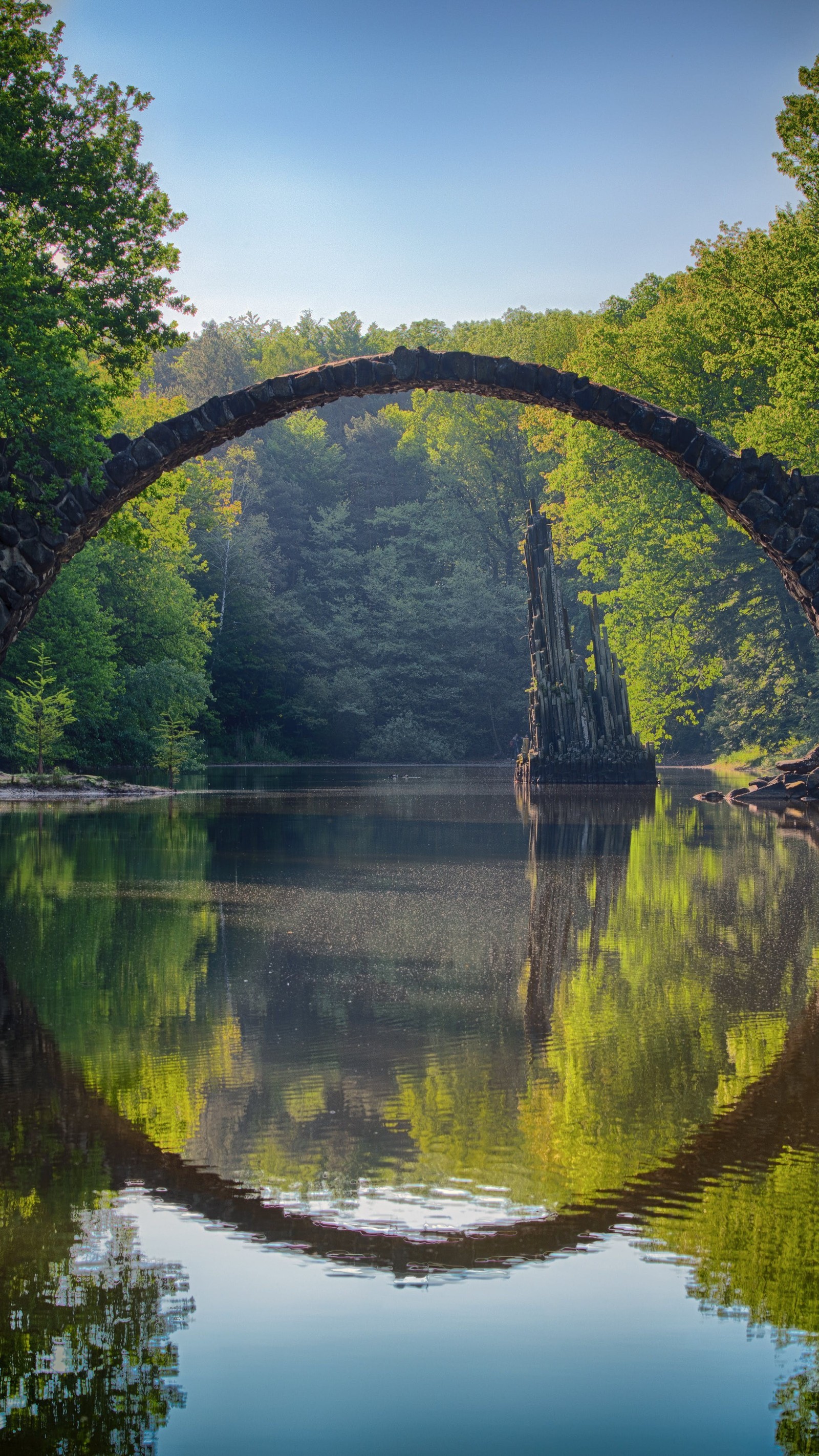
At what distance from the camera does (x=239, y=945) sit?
8258 millimetres

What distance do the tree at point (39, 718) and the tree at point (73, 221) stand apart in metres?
7.22

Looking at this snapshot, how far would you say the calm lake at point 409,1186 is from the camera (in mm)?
2658

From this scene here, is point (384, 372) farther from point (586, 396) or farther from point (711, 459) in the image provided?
point (711, 459)

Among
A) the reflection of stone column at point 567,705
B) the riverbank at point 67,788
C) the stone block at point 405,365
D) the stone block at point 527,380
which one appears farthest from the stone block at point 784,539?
the reflection of stone column at point 567,705

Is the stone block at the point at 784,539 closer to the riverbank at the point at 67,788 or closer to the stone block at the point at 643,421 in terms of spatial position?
the stone block at the point at 643,421

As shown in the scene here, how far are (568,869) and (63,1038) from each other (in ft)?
24.7

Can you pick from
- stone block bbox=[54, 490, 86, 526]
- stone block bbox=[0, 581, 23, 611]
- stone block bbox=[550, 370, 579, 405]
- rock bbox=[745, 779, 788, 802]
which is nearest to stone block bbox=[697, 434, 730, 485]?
stone block bbox=[550, 370, 579, 405]

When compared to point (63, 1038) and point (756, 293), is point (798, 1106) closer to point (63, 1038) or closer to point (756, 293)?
point (63, 1038)

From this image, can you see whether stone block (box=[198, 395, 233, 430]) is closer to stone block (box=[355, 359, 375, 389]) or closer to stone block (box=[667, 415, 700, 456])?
stone block (box=[355, 359, 375, 389])

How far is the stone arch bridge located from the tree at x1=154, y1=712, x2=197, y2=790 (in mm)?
17660

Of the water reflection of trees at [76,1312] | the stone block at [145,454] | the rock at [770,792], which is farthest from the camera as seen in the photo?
the rock at [770,792]

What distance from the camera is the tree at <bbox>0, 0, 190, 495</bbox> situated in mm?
15805

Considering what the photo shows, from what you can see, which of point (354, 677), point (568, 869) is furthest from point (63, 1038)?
point (354, 677)

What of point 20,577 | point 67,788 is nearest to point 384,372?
point 20,577
